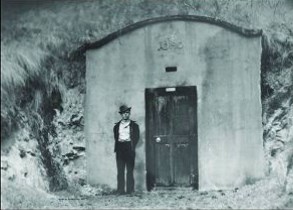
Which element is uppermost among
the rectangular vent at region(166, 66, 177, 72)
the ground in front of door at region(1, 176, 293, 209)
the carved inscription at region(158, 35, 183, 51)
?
the carved inscription at region(158, 35, 183, 51)

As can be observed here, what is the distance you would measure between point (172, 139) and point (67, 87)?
100 inches

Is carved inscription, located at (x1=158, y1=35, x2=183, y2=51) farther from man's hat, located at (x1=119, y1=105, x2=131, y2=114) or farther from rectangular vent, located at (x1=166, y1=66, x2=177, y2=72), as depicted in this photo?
man's hat, located at (x1=119, y1=105, x2=131, y2=114)

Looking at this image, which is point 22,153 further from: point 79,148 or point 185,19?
point 185,19

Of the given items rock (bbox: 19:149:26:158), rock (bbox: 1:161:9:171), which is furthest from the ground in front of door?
rock (bbox: 19:149:26:158)

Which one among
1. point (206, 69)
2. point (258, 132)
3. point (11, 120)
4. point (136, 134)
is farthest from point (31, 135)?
point (258, 132)

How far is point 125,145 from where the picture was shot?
882 centimetres

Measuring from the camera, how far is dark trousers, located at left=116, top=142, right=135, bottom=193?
346 inches

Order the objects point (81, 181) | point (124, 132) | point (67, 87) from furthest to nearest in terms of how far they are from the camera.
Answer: point (67, 87), point (81, 181), point (124, 132)

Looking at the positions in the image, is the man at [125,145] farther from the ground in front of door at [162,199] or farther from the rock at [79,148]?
the rock at [79,148]

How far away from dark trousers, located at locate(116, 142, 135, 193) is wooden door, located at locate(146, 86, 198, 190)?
34cm

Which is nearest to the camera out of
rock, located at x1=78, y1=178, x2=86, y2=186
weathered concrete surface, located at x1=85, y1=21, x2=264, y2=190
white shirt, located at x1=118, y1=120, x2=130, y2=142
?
weathered concrete surface, located at x1=85, y1=21, x2=264, y2=190

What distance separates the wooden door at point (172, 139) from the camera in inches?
350

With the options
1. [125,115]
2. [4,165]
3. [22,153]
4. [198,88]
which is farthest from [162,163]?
[4,165]

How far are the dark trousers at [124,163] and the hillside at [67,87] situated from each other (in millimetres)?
322
